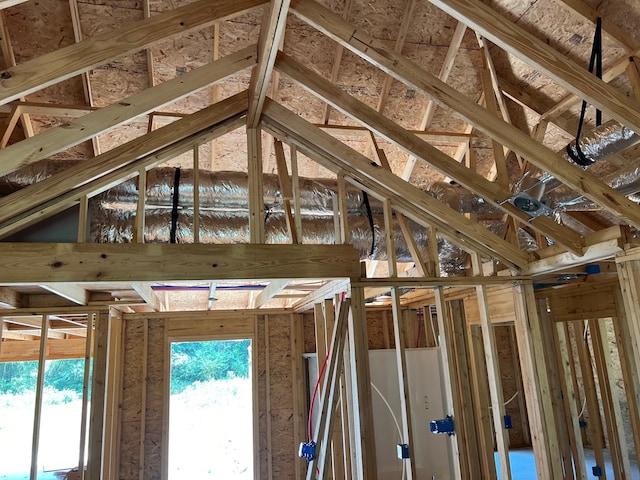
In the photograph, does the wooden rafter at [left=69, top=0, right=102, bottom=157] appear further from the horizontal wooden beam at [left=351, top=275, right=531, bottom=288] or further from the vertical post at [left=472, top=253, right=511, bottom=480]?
the vertical post at [left=472, top=253, right=511, bottom=480]

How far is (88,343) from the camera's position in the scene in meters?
4.15

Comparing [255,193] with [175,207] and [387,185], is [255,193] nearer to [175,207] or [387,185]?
[175,207]

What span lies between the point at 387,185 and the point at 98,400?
10.3 feet

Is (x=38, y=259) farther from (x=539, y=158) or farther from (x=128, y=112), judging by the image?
(x=539, y=158)

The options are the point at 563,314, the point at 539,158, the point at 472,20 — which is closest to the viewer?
the point at 472,20

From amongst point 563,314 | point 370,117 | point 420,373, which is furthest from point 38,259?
point 563,314

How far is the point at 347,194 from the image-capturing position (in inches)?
158

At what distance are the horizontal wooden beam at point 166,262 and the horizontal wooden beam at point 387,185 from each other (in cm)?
60

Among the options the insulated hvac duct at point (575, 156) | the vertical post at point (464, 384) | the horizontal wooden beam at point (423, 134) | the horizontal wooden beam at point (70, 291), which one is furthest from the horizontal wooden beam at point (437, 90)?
the horizontal wooden beam at point (70, 291)

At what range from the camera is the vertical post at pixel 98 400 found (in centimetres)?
393

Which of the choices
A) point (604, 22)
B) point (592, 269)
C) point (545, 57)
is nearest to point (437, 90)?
point (545, 57)

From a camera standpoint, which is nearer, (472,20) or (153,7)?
(472,20)

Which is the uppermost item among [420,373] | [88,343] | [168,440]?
[88,343]

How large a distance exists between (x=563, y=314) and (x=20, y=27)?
611cm
